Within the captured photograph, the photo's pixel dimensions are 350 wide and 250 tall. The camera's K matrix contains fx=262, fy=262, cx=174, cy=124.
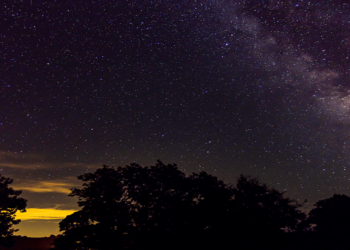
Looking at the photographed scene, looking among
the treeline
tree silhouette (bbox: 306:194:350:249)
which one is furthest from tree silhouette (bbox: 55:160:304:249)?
tree silhouette (bbox: 306:194:350:249)

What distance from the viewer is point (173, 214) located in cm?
2561

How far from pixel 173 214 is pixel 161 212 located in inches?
47.2

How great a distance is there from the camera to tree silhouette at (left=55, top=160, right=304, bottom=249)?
2481 centimetres

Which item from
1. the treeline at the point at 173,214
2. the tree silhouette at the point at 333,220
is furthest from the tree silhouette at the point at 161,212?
the tree silhouette at the point at 333,220

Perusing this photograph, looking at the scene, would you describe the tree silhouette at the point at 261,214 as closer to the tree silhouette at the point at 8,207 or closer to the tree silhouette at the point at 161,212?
the tree silhouette at the point at 161,212

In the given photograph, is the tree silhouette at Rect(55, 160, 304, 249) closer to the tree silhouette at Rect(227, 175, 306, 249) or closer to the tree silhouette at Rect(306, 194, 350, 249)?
the tree silhouette at Rect(227, 175, 306, 249)

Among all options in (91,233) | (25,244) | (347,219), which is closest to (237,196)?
(91,233)

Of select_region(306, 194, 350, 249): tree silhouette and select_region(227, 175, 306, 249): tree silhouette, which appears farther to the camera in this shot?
select_region(306, 194, 350, 249): tree silhouette

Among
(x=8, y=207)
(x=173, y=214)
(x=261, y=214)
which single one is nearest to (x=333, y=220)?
(x=261, y=214)

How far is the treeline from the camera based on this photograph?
2486 cm

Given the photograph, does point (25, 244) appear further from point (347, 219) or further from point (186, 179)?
point (347, 219)

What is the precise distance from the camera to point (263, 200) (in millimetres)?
30953

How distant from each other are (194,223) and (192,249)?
7.61ft

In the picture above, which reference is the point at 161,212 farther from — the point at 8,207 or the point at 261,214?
the point at 8,207
